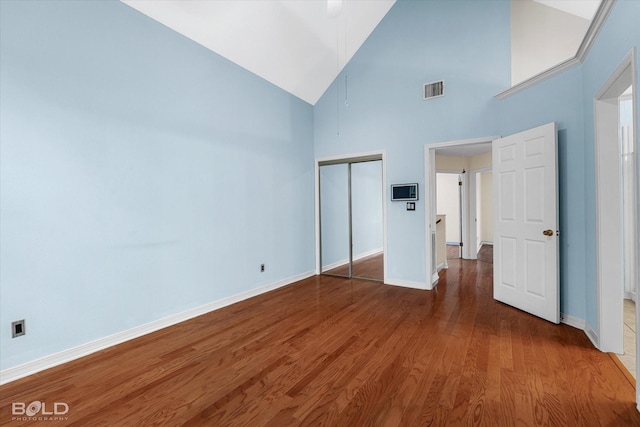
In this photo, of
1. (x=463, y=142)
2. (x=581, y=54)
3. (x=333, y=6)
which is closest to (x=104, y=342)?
(x=333, y=6)

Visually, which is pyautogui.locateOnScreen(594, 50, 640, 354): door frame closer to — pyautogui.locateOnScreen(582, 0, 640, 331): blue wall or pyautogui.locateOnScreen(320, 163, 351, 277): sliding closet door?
pyautogui.locateOnScreen(582, 0, 640, 331): blue wall

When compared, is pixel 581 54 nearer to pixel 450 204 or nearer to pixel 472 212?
pixel 472 212

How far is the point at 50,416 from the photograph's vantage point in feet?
5.93

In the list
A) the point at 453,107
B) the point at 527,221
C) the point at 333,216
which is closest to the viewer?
the point at 527,221

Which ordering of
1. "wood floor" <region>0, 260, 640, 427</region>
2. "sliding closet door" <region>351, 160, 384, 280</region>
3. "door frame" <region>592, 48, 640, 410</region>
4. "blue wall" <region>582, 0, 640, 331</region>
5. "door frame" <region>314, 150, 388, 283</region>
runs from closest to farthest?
"wood floor" <region>0, 260, 640, 427</region>, "blue wall" <region>582, 0, 640, 331</region>, "door frame" <region>592, 48, 640, 410</region>, "door frame" <region>314, 150, 388, 283</region>, "sliding closet door" <region>351, 160, 384, 280</region>

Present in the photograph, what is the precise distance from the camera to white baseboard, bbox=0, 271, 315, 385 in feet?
7.31

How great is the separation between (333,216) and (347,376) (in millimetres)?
3655

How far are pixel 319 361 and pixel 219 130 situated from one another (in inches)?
118

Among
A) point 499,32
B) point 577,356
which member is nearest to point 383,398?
point 577,356

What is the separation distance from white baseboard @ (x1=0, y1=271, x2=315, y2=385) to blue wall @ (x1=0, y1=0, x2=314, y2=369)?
0.05 m

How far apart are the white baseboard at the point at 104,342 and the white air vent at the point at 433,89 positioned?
3984 mm

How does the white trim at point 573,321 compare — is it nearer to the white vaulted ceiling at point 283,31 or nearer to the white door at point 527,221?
the white door at point 527,221
